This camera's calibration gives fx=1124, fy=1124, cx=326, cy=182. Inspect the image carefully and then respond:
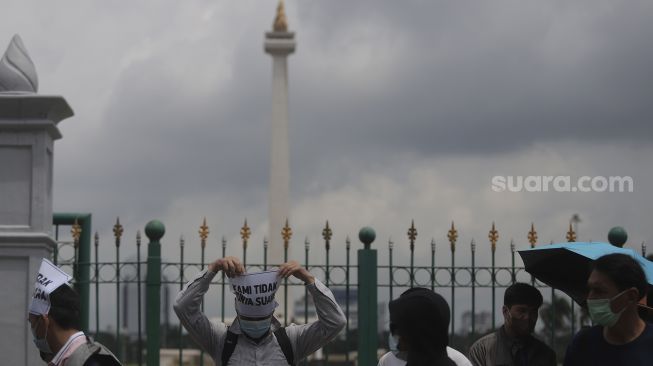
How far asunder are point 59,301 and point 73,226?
14.9ft

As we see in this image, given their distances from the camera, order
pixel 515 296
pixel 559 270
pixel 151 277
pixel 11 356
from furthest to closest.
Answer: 1. pixel 151 277
2. pixel 11 356
3. pixel 559 270
4. pixel 515 296

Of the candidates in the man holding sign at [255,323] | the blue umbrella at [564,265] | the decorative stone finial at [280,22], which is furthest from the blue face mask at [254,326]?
the decorative stone finial at [280,22]

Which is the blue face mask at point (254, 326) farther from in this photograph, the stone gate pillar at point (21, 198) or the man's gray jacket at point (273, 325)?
the stone gate pillar at point (21, 198)

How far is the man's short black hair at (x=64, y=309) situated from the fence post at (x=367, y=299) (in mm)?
4570

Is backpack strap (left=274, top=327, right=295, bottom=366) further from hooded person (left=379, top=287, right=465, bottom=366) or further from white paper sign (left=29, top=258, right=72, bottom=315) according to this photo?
hooded person (left=379, top=287, right=465, bottom=366)

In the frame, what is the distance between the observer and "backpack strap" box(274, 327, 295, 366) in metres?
4.78

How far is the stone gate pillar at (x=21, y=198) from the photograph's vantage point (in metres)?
7.78

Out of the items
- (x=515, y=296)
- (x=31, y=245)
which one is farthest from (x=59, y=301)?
(x=31, y=245)

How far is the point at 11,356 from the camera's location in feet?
25.5

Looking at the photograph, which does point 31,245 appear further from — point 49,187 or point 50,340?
point 50,340

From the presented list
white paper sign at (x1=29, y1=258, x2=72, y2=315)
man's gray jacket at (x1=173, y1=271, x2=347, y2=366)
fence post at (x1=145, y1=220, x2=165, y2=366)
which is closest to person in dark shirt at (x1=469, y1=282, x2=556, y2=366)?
man's gray jacket at (x1=173, y1=271, x2=347, y2=366)

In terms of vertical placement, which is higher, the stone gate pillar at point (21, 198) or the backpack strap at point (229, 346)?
the stone gate pillar at point (21, 198)

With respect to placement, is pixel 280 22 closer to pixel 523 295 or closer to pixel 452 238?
pixel 452 238

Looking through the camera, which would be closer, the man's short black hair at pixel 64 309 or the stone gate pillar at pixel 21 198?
the man's short black hair at pixel 64 309
